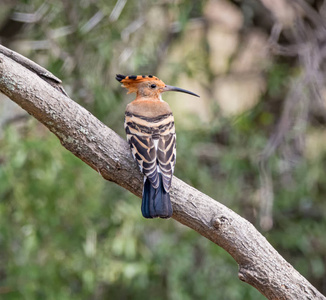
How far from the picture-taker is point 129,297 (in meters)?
5.54

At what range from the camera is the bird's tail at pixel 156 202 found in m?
2.63

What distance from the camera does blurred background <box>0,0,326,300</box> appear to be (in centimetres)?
466

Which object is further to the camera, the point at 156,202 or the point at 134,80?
the point at 134,80

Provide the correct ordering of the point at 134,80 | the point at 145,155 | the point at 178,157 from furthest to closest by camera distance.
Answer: the point at 178,157
the point at 134,80
the point at 145,155

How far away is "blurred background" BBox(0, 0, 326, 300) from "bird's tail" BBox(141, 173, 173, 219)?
5.61 feet

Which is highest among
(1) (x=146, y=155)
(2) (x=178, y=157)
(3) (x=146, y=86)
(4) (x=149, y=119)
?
(1) (x=146, y=155)

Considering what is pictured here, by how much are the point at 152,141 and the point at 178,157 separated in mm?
2063

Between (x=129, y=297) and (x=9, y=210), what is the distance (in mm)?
1469

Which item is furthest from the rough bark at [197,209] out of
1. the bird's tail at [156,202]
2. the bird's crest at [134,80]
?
the bird's crest at [134,80]

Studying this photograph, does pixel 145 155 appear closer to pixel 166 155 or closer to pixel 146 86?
pixel 166 155

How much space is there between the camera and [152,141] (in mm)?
3223

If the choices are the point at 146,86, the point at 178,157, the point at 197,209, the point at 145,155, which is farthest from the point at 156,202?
the point at 178,157

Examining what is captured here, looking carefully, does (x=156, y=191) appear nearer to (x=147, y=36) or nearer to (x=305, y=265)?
(x=147, y=36)

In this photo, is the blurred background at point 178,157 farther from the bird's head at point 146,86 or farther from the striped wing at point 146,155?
the striped wing at point 146,155
